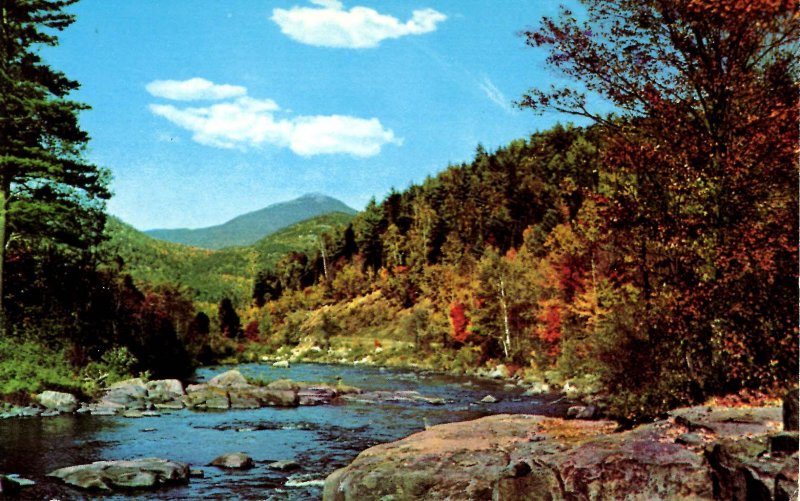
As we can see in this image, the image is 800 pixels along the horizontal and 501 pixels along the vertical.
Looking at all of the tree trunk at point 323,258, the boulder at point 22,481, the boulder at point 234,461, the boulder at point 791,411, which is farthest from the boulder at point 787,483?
the tree trunk at point 323,258

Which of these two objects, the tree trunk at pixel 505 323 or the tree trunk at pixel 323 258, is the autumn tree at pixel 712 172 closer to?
the tree trunk at pixel 505 323

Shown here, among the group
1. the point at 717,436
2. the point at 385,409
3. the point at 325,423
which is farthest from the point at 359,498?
the point at 385,409

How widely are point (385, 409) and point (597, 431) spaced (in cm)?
1918

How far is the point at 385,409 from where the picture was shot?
30.6 meters

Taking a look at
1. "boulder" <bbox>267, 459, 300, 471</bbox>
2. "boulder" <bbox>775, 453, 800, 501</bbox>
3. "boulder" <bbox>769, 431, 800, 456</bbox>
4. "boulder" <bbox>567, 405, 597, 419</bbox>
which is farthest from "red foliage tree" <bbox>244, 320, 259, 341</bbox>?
"boulder" <bbox>775, 453, 800, 501</bbox>

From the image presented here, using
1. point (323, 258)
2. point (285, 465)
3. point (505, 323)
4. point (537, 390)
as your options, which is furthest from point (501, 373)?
point (323, 258)

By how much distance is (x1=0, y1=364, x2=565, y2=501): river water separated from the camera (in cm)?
1507

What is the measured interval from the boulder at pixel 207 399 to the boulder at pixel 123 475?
48.9 ft

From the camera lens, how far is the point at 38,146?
32.3 meters

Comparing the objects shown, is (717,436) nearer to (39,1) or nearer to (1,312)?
(1,312)

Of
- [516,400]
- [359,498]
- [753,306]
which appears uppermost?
[753,306]

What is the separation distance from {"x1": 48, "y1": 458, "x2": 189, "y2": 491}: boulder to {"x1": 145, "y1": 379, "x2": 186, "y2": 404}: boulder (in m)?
15.5

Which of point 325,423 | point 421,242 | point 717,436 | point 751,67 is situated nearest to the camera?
point 717,436

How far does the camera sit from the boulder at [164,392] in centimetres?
3098
